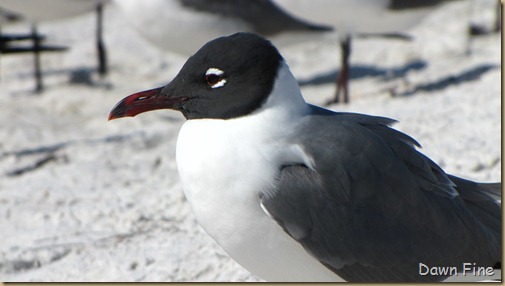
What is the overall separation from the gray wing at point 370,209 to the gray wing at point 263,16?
11.0 ft

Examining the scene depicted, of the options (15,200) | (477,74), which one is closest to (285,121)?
(15,200)

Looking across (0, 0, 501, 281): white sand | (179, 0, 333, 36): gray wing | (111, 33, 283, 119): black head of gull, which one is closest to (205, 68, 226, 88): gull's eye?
(111, 33, 283, 119): black head of gull

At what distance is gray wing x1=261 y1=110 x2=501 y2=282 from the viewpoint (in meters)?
2.73

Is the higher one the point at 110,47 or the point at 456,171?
the point at 456,171

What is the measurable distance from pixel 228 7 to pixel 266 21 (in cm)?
28

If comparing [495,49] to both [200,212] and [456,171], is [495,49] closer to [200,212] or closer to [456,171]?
[456,171]

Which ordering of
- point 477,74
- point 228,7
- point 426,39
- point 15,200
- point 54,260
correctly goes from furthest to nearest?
point 426,39 < point 228,7 < point 477,74 < point 15,200 < point 54,260

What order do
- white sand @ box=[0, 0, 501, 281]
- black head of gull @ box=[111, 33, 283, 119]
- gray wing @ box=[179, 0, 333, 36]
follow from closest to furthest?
1. black head of gull @ box=[111, 33, 283, 119]
2. white sand @ box=[0, 0, 501, 281]
3. gray wing @ box=[179, 0, 333, 36]

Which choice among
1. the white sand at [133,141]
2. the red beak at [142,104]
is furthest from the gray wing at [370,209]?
the white sand at [133,141]

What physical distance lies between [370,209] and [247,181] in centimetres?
38

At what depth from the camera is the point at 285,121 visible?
281 cm

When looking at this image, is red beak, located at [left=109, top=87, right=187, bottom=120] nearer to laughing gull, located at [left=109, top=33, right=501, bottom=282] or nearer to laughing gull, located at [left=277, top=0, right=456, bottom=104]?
laughing gull, located at [left=109, top=33, right=501, bottom=282]

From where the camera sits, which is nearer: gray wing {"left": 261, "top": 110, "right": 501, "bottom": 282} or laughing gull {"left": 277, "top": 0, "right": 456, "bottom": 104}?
gray wing {"left": 261, "top": 110, "right": 501, "bottom": 282}

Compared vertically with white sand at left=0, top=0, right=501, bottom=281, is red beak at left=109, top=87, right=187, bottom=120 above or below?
above
